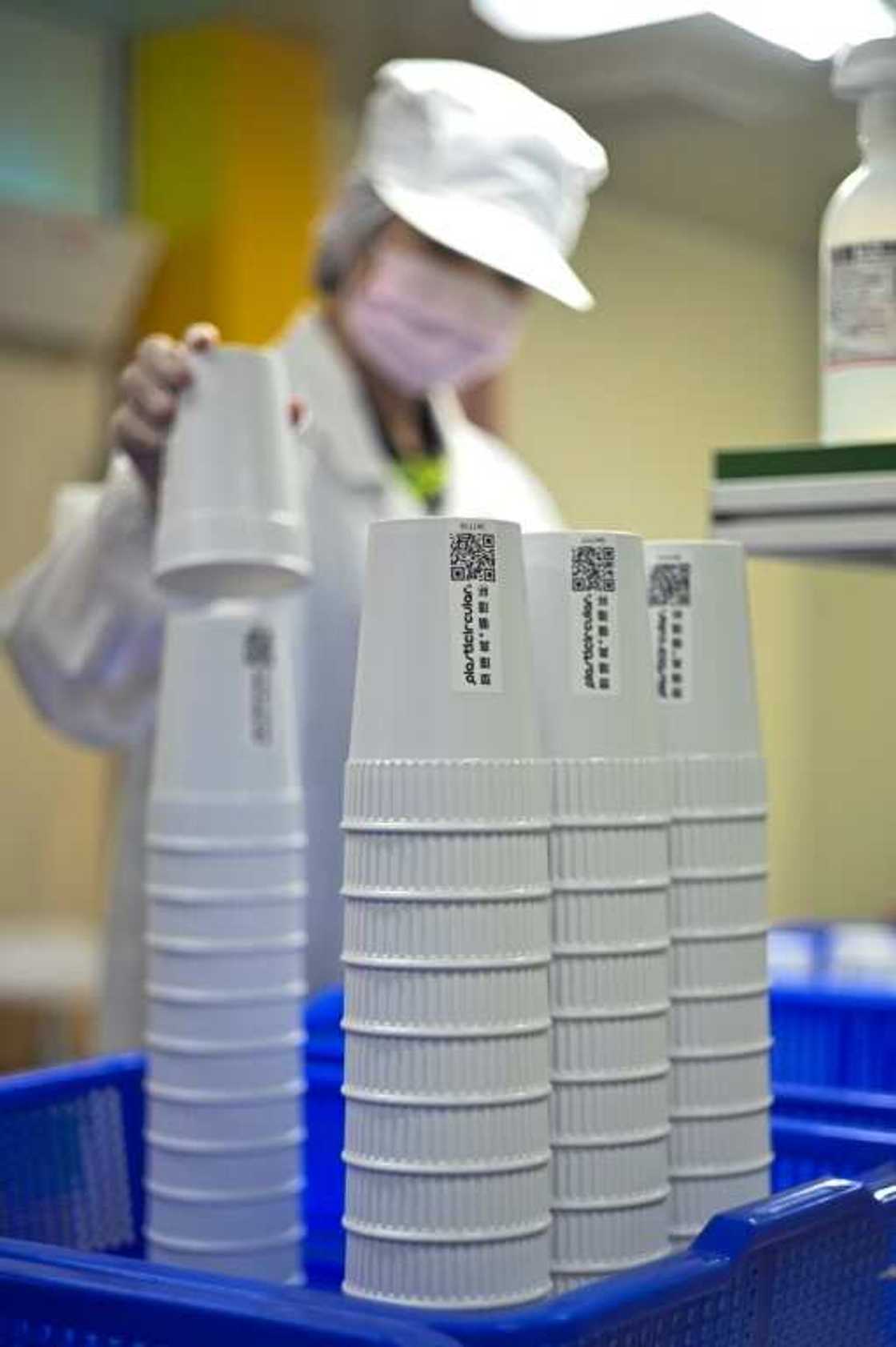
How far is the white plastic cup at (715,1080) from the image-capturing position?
1.05 m

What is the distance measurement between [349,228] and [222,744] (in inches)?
37.3

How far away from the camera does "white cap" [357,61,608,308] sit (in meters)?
1.43

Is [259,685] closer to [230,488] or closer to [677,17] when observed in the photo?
[230,488]

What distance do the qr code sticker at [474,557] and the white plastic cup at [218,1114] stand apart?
0.42 meters

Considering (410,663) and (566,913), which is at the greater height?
(410,663)

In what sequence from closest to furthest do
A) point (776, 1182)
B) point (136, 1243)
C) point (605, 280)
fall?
point (776, 1182), point (136, 1243), point (605, 280)

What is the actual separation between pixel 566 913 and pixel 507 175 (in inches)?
26.0

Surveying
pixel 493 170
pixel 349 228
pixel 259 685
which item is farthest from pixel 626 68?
pixel 259 685

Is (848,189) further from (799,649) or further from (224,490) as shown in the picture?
(799,649)

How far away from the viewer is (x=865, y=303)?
1.19 meters

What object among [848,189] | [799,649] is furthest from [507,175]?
[799,649]

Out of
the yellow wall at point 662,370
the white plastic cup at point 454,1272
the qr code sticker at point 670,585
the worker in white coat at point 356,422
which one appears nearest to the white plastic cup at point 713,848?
the qr code sticker at point 670,585

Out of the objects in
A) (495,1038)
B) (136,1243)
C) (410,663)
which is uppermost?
(410,663)

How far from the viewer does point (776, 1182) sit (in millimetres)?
1196
